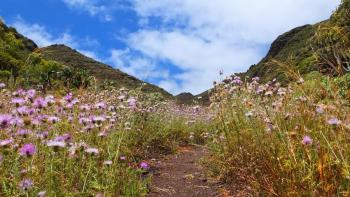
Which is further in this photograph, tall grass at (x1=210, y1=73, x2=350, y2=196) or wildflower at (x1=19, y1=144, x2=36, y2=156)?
tall grass at (x1=210, y1=73, x2=350, y2=196)

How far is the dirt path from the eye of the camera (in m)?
5.40

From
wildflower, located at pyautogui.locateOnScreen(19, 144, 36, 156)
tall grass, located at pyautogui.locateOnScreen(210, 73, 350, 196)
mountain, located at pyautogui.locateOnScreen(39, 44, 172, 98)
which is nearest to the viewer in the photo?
wildflower, located at pyautogui.locateOnScreen(19, 144, 36, 156)

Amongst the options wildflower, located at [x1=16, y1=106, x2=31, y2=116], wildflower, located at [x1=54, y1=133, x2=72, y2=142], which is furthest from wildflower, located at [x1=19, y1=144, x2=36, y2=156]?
wildflower, located at [x1=16, y1=106, x2=31, y2=116]

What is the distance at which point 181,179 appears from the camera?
20.4 feet

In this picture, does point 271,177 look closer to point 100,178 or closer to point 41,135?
point 100,178

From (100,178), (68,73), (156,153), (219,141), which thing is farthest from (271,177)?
(68,73)

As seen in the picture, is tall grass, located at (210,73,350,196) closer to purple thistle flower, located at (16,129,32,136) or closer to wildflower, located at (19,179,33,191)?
wildflower, located at (19,179,33,191)

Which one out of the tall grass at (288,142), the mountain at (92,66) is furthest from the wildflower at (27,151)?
the mountain at (92,66)

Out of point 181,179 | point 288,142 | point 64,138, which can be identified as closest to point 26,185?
point 64,138

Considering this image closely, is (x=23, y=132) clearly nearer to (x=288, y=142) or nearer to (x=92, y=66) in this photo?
(x=288, y=142)

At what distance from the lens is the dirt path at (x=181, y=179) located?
540 cm

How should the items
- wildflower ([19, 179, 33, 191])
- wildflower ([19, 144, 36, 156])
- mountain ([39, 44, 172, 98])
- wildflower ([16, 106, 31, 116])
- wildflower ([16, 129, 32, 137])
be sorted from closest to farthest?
wildflower ([19, 179, 33, 191])
wildflower ([19, 144, 36, 156])
wildflower ([16, 129, 32, 137])
wildflower ([16, 106, 31, 116])
mountain ([39, 44, 172, 98])

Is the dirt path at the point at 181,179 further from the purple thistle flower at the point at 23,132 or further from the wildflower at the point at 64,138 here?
the purple thistle flower at the point at 23,132

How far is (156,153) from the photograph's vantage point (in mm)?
8273
